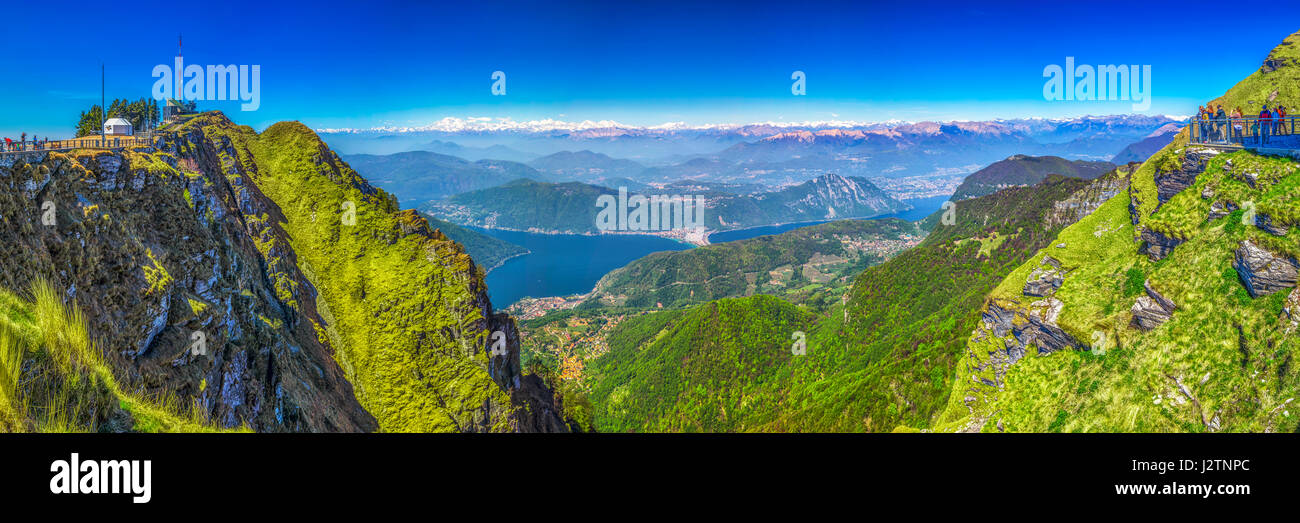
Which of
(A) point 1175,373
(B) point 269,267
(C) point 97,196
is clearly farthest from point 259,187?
(A) point 1175,373

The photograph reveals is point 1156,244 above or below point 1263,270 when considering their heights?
above

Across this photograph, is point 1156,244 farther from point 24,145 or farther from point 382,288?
point 24,145

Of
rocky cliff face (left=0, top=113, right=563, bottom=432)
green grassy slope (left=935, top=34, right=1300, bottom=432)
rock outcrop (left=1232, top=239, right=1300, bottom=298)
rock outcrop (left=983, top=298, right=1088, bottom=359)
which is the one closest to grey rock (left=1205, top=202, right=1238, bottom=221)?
green grassy slope (left=935, top=34, right=1300, bottom=432)

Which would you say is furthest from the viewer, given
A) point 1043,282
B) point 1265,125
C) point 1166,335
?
point 1043,282

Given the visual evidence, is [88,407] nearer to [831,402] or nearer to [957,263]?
[831,402]

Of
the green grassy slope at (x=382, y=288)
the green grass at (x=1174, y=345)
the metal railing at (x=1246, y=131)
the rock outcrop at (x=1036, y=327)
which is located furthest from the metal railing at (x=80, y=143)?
the metal railing at (x=1246, y=131)

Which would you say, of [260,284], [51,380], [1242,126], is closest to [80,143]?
[260,284]
